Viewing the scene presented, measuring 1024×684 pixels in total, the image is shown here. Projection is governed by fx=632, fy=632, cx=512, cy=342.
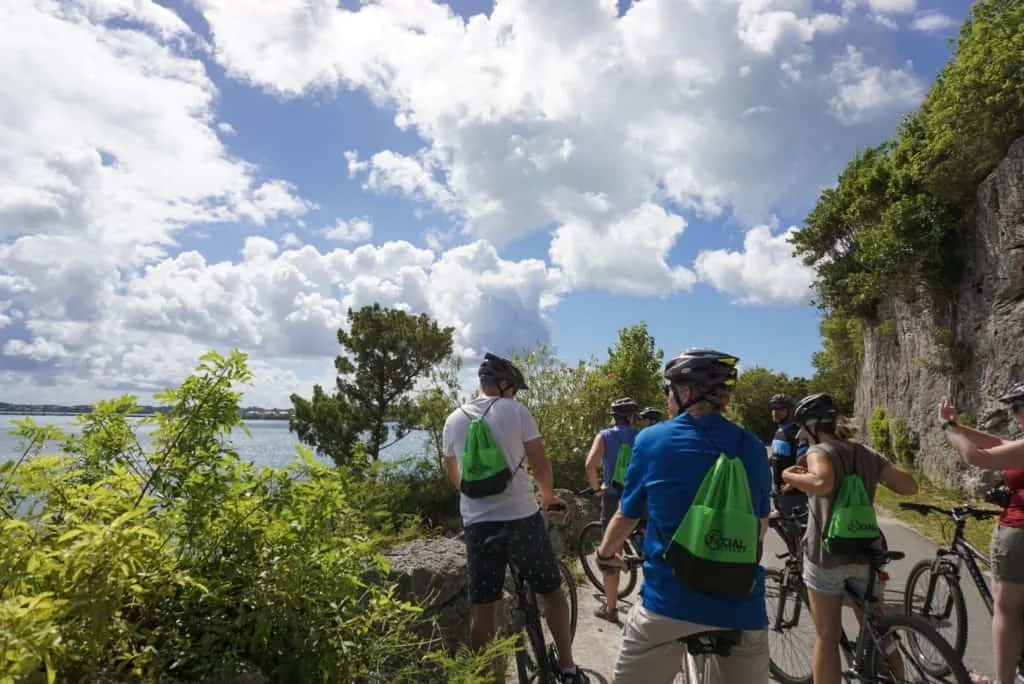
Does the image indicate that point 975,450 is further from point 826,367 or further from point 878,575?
point 826,367

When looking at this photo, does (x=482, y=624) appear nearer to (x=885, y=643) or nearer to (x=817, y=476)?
(x=817, y=476)

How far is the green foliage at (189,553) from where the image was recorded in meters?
1.64

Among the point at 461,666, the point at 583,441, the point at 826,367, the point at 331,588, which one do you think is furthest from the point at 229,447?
the point at 826,367

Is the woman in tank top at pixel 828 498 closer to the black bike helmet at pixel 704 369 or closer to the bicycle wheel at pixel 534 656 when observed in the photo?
the black bike helmet at pixel 704 369

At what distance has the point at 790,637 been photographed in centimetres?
519

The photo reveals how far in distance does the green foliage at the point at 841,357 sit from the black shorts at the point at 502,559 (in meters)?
24.5

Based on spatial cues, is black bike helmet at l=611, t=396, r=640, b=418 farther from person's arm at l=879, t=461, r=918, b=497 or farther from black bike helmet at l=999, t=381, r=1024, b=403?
black bike helmet at l=999, t=381, r=1024, b=403

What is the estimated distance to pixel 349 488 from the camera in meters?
2.27

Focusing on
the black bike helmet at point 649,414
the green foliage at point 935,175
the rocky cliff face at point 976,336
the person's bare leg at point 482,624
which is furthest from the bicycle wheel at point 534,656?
A: the green foliage at point 935,175

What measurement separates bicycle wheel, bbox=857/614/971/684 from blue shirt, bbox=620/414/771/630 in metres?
1.35

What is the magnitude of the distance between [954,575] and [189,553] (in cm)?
515

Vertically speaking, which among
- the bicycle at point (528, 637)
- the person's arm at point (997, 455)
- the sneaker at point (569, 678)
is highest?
the person's arm at point (997, 455)

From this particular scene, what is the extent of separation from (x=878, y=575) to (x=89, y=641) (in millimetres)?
3839

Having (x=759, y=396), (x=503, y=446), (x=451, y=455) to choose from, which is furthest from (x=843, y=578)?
(x=759, y=396)
